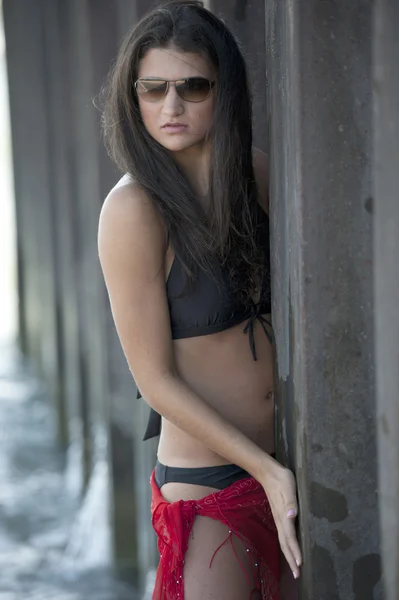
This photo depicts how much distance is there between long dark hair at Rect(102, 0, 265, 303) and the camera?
2.26 metres

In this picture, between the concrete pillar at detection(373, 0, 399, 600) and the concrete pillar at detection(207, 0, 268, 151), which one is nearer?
the concrete pillar at detection(373, 0, 399, 600)

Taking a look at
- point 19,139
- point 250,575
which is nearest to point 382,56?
point 250,575

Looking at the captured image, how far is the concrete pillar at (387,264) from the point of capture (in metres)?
1.62

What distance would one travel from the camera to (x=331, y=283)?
1.75m

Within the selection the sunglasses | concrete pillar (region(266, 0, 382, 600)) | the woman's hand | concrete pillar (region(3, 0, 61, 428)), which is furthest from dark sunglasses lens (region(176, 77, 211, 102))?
concrete pillar (region(3, 0, 61, 428))

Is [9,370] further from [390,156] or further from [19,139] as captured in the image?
[390,156]

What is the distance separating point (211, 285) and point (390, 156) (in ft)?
2.48

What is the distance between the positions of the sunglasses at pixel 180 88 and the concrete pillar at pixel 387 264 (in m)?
0.66

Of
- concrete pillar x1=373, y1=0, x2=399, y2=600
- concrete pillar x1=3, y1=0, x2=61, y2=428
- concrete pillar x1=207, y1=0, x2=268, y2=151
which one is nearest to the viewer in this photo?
concrete pillar x1=373, y1=0, x2=399, y2=600

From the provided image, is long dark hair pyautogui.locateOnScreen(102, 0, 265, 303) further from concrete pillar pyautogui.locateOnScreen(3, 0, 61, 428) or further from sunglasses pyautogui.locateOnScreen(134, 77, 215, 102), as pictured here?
concrete pillar pyautogui.locateOnScreen(3, 0, 61, 428)

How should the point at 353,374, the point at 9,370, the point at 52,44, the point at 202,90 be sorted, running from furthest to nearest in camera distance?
the point at 9,370, the point at 52,44, the point at 202,90, the point at 353,374

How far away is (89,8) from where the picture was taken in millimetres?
5121

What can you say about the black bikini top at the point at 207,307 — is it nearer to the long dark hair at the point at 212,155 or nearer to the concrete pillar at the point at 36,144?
the long dark hair at the point at 212,155

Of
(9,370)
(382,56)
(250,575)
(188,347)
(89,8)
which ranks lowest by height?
(9,370)
